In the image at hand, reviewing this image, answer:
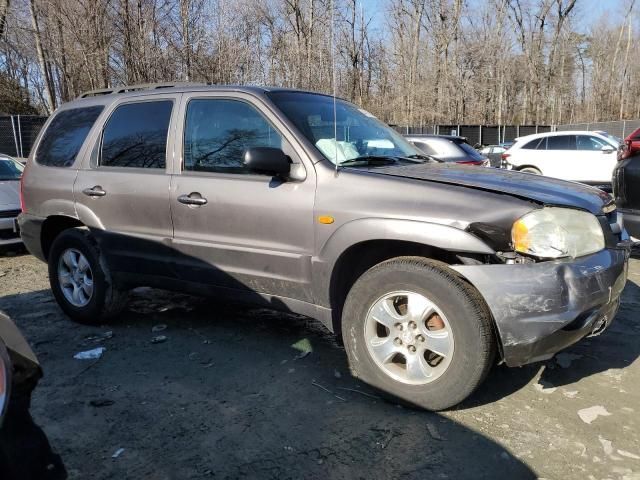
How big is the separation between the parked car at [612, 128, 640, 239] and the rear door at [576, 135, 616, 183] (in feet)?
30.7

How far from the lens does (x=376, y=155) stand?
377cm

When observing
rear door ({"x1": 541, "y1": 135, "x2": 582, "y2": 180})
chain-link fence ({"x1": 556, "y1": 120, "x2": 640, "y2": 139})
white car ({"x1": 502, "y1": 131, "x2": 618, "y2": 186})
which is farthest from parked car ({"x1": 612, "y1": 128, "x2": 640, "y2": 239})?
chain-link fence ({"x1": 556, "y1": 120, "x2": 640, "y2": 139})

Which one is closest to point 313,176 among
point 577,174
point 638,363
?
point 638,363

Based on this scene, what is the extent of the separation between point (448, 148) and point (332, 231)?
7.80 meters

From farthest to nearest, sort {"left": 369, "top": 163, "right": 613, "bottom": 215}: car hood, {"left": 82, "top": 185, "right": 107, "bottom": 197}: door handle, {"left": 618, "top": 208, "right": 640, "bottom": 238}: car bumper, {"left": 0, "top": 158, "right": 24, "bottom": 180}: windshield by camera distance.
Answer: {"left": 0, "top": 158, "right": 24, "bottom": 180}: windshield
{"left": 618, "top": 208, "right": 640, "bottom": 238}: car bumper
{"left": 82, "top": 185, "right": 107, "bottom": 197}: door handle
{"left": 369, "top": 163, "right": 613, "bottom": 215}: car hood

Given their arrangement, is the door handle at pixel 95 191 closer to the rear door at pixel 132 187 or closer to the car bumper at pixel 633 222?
the rear door at pixel 132 187

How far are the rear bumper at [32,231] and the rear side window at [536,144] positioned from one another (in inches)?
555

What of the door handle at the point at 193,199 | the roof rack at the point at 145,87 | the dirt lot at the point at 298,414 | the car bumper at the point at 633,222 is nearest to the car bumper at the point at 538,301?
the dirt lot at the point at 298,414

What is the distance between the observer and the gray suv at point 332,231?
2.81 metres

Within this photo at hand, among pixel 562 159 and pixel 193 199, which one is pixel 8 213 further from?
pixel 562 159

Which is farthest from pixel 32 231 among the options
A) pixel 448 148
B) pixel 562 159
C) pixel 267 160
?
pixel 562 159

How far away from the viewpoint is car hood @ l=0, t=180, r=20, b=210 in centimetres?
755

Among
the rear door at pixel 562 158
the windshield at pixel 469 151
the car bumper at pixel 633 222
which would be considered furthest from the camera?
the rear door at pixel 562 158

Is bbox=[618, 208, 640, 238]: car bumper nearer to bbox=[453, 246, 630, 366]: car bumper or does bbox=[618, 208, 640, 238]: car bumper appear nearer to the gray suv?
the gray suv
